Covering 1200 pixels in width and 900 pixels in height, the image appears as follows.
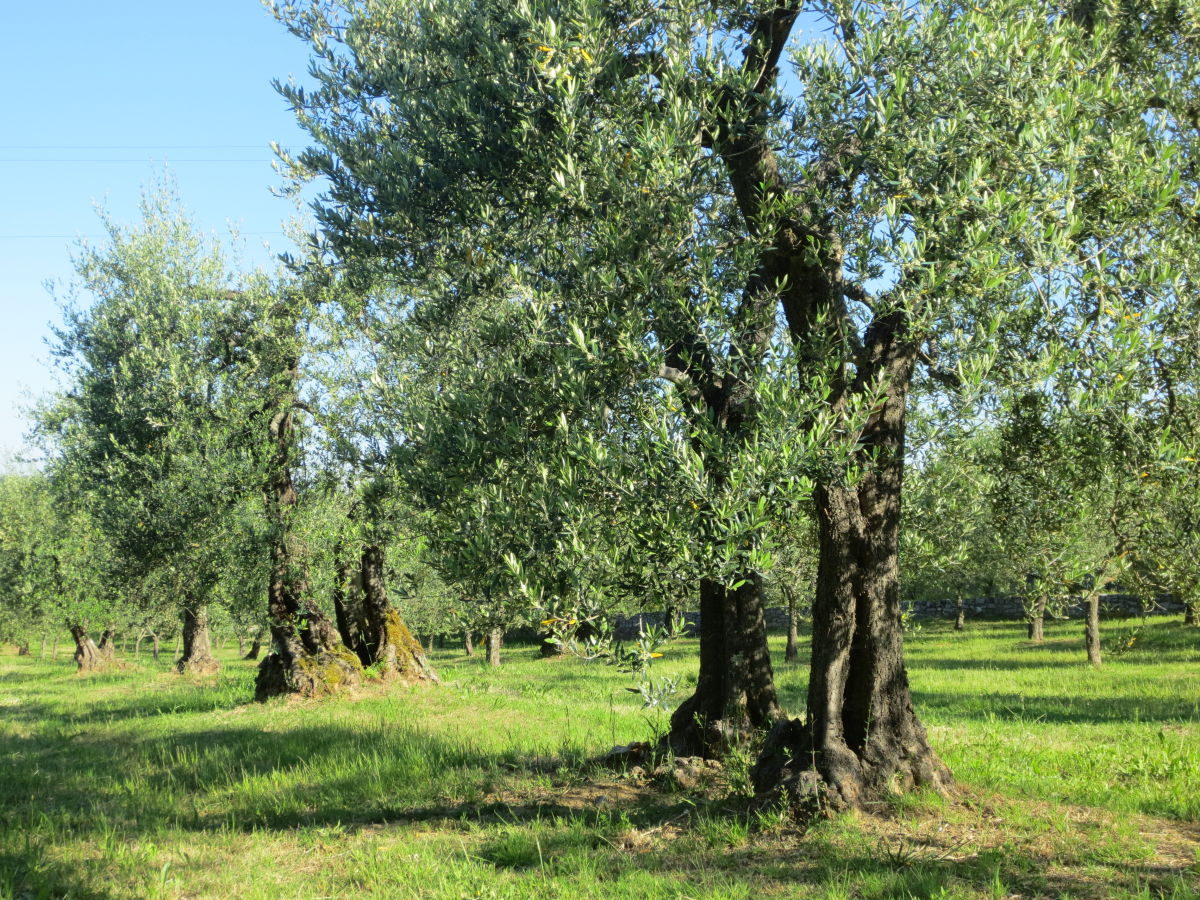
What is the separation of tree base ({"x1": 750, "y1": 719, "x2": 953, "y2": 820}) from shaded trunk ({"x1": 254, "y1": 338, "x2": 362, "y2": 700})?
13664 millimetres

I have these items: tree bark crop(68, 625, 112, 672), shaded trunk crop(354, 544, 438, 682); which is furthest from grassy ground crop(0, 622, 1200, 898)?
tree bark crop(68, 625, 112, 672)

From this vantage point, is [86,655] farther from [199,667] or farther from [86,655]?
[199,667]

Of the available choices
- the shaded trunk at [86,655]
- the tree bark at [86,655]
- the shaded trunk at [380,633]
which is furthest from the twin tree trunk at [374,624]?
the shaded trunk at [86,655]

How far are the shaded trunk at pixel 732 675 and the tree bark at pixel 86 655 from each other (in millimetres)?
39802

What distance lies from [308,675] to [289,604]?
193 centimetres

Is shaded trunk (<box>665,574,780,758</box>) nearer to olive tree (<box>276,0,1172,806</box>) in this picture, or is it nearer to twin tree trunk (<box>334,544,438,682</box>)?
olive tree (<box>276,0,1172,806</box>)

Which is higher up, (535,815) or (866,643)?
(866,643)

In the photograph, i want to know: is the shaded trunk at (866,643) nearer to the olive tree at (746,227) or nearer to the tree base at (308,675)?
the olive tree at (746,227)

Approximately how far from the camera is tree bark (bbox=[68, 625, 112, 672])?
41.1 m

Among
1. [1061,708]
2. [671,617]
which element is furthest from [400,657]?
[1061,708]

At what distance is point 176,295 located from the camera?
66.5 feet

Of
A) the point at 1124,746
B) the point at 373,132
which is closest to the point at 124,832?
the point at 373,132

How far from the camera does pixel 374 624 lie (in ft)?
76.4

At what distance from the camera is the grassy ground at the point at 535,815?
26.7ft
